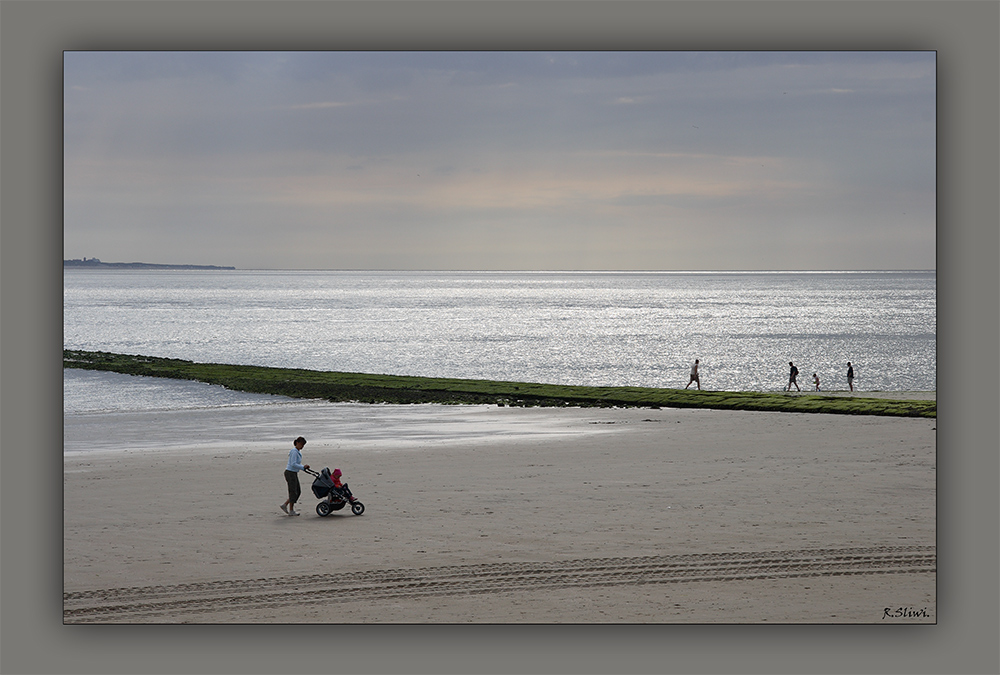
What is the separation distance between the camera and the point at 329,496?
12961 millimetres

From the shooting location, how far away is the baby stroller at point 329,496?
12773mm

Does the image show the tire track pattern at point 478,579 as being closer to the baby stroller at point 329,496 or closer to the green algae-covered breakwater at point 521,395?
the baby stroller at point 329,496

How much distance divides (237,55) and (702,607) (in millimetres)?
6847

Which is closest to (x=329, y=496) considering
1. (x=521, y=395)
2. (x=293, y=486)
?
(x=293, y=486)

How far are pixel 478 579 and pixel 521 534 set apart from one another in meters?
1.80

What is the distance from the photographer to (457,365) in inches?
2368

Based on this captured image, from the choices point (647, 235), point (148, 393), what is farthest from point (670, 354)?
point (647, 235)

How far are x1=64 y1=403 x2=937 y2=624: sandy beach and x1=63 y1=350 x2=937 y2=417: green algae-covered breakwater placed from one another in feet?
13.4

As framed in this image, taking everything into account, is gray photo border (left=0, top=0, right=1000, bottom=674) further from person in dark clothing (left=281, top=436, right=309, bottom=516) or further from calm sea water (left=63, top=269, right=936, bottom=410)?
calm sea water (left=63, top=269, right=936, bottom=410)

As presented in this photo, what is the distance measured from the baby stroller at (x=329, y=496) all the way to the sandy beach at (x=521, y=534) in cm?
14

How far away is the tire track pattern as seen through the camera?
948cm
